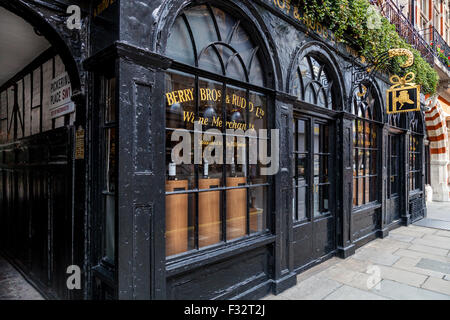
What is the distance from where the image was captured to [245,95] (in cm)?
386

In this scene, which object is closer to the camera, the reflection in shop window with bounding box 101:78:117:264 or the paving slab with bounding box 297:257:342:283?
the reflection in shop window with bounding box 101:78:117:264

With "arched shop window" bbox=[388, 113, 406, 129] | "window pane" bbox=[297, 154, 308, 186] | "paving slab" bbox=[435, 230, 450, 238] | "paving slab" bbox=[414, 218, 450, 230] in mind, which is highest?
"arched shop window" bbox=[388, 113, 406, 129]

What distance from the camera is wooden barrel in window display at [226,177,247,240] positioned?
3674 mm

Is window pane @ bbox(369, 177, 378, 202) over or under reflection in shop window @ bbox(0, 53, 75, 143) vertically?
under

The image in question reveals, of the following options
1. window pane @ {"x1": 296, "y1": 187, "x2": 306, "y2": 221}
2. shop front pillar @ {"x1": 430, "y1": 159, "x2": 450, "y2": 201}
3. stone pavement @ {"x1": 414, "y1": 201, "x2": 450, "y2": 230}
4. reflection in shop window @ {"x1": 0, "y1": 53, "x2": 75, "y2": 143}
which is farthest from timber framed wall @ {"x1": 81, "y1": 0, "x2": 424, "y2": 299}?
shop front pillar @ {"x1": 430, "y1": 159, "x2": 450, "y2": 201}

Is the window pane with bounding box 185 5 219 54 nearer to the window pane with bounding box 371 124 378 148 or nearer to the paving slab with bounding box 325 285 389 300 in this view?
the paving slab with bounding box 325 285 389 300

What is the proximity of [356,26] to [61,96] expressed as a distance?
5.44m

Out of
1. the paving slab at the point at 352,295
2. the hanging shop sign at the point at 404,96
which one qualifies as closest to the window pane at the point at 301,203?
the paving slab at the point at 352,295

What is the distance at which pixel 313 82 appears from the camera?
204 inches

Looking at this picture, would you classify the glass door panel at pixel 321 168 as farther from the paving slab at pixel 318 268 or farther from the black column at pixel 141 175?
the black column at pixel 141 175

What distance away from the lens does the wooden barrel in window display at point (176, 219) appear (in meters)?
3.05

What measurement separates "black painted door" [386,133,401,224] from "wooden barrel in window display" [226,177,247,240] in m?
5.73

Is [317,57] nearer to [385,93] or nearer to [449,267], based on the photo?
[385,93]

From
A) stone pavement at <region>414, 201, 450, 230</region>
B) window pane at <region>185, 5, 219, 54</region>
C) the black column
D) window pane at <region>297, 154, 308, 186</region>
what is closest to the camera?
the black column
